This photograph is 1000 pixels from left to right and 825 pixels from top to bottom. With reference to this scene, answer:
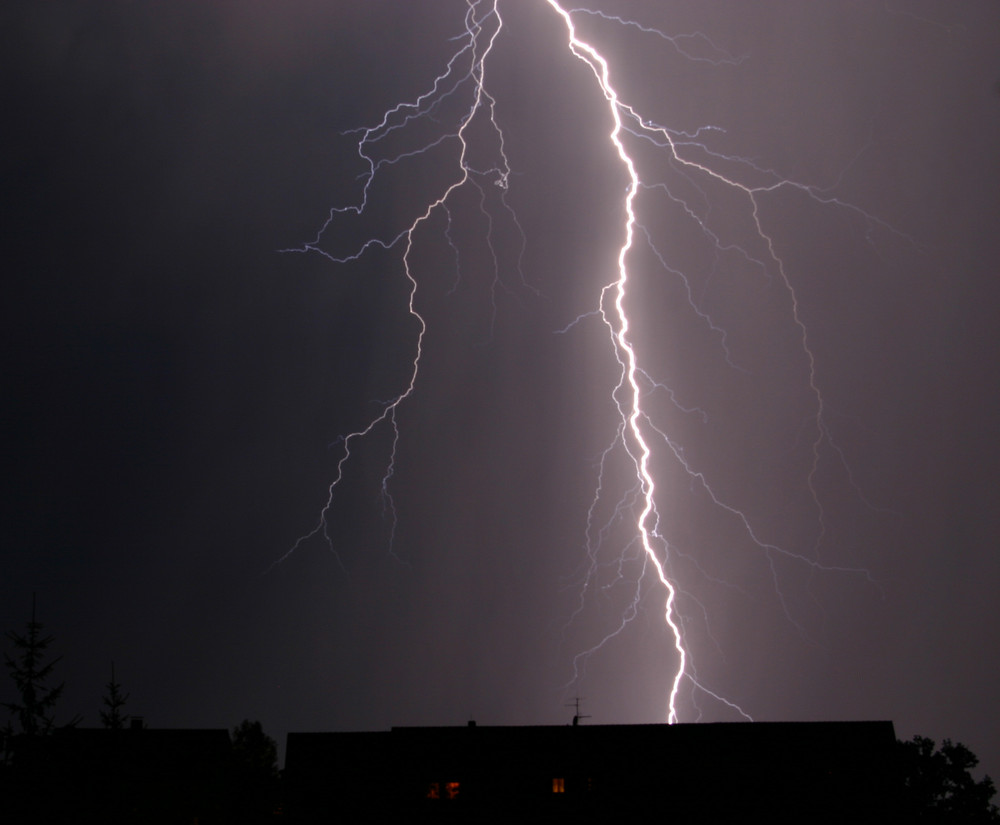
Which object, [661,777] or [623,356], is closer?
[661,777]

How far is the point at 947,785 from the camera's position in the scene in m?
19.5

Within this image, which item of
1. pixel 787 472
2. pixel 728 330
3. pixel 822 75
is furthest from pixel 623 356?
pixel 822 75

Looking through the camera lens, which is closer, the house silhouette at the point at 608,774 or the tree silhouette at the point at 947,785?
the house silhouette at the point at 608,774

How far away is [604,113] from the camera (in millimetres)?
20406

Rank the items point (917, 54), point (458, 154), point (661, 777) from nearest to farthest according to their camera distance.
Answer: point (661, 777)
point (917, 54)
point (458, 154)

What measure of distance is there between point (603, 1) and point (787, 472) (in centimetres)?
1314

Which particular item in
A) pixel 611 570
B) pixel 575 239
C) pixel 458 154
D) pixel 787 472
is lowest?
pixel 611 570

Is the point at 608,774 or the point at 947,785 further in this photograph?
the point at 947,785

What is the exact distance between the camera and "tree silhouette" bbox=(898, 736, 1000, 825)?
18391 mm

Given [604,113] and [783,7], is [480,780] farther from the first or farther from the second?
[783,7]

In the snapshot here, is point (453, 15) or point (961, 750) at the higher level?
point (453, 15)

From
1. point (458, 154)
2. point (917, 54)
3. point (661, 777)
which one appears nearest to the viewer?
point (661, 777)

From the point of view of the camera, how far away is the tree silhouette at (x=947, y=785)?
18.4 meters

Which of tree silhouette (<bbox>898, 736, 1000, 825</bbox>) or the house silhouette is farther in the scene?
tree silhouette (<bbox>898, 736, 1000, 825</bbox>)
